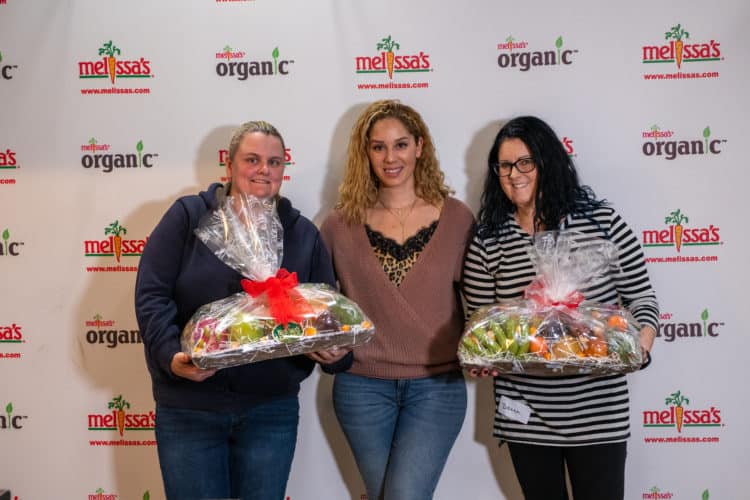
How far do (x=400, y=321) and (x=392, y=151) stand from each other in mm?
636

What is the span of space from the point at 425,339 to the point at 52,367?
173 cm

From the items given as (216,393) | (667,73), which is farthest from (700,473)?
(216,393)

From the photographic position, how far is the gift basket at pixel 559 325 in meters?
1.86

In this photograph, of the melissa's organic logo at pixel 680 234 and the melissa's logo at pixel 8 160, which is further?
the melissa's logo at pixel 8 160

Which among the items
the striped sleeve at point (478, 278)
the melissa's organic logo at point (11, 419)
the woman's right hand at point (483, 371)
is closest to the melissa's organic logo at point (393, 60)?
the striped sleeve at point (478, 278)

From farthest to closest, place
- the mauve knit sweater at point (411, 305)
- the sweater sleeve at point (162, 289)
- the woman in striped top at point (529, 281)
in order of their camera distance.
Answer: the mauve knit sweater at point (411, 305), the woman in striped top at point (529, 281), the sweater sleeve at point (162, 289)

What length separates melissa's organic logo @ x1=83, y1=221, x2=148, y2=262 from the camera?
9.04 ft

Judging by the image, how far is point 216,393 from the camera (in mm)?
2025

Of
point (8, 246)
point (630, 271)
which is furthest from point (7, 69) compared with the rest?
point (630, 271)

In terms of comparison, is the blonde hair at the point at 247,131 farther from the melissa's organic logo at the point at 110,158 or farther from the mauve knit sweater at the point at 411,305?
the melissa's organic logo at the point at 110,158

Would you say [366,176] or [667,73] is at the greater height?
[667,73]

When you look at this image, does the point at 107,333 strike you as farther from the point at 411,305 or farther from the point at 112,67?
the point at 411,305

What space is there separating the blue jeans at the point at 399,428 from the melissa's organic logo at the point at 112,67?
1621 millimetres

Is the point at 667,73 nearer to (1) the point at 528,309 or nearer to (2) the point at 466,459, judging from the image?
(1) the point at 528,309
